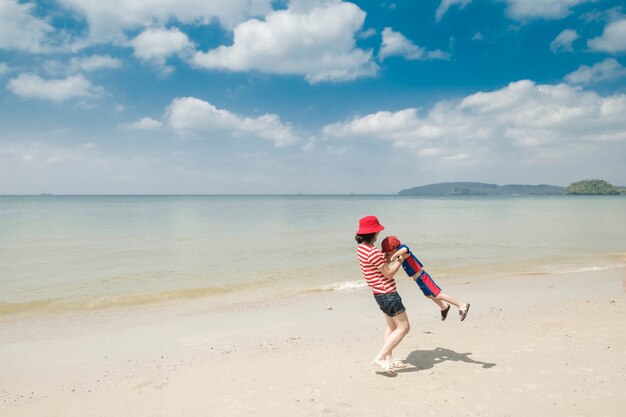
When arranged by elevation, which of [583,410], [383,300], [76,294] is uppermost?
[383,300]

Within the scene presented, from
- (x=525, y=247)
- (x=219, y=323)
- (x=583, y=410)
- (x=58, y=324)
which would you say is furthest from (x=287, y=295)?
(x=525, y=247)

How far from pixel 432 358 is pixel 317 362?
5.53ft

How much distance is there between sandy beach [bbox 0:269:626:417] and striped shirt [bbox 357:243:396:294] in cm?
119

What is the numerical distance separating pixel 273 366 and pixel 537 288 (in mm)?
8196

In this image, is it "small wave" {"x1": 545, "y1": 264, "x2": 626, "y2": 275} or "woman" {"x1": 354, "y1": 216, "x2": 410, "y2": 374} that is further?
"small wave" {"x1": 545, "y1": 264, "x2": 626, "y2": 275}

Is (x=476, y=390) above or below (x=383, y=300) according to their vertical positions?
below

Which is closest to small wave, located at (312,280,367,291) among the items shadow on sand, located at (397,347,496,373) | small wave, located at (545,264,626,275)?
shadow on sand, located at (397,347,496,373)

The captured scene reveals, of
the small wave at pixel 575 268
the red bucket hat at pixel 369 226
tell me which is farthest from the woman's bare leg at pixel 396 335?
the small wave at pixel 575 268

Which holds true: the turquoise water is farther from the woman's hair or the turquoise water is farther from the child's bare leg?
the woman's hair

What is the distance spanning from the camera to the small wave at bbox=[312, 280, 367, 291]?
38.2 feet

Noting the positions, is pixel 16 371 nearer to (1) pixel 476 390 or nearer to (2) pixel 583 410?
(1) pixel 476 390

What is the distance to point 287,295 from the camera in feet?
36.3

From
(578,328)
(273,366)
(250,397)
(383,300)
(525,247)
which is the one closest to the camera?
(250,397)

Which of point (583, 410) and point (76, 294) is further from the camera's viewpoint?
point (76, 294)
